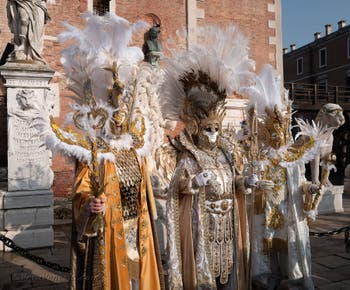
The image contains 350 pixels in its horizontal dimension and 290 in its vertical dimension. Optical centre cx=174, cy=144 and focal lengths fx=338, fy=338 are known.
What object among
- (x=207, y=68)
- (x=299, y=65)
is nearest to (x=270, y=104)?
(x=207, y=68)

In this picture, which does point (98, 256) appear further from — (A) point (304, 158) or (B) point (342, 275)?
(B) point (342, 275)

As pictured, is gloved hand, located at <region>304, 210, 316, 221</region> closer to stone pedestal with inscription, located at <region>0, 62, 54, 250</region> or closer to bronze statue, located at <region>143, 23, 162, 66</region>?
stone pedestal with inscription, located at <region>0, 62, 54, 250</region>

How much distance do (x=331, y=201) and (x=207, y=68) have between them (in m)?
7.04

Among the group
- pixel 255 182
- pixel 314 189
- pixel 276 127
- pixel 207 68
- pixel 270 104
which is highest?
pixel 207 68

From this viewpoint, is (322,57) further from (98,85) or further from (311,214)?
(98,85)

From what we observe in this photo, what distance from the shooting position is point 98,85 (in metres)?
2.98

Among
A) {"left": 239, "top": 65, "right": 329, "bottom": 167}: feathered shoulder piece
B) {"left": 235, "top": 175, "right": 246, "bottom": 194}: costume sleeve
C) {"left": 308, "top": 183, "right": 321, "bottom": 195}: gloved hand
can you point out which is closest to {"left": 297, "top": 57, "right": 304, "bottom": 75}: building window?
{"left": 239, "top": 65, "right": 329, "bottom": 167}: feathered shoulder piece

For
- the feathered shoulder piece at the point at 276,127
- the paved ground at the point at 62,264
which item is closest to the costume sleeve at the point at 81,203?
the paved ground at the point at 62,264

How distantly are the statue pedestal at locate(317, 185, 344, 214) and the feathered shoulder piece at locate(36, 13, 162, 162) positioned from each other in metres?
7.17

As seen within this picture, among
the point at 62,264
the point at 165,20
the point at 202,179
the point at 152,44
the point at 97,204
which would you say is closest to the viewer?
the point at 97,204

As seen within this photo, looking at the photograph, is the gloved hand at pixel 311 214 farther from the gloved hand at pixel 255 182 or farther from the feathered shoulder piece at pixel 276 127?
the gloved hand at pixel 255 182

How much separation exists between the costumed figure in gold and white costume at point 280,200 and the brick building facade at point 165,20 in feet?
21.1

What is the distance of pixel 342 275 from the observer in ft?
14.8

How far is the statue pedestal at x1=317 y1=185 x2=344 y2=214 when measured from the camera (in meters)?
8.71
